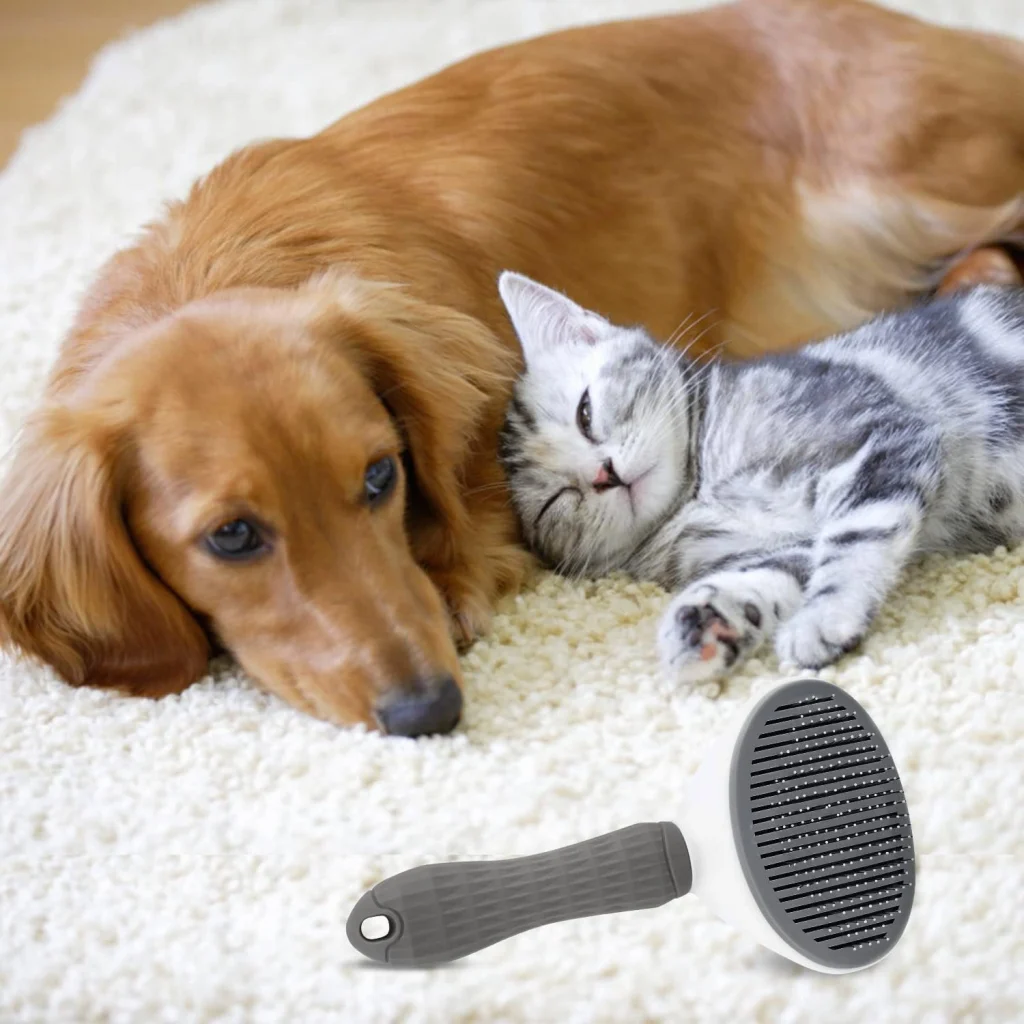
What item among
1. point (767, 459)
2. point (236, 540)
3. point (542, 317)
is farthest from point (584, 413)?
point (236, 540)

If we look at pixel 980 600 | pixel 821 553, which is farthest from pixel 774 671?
pixel 980 600

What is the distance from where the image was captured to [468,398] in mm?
1906

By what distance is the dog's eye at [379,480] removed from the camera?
163cm

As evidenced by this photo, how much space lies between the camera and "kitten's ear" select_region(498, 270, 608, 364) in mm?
1984

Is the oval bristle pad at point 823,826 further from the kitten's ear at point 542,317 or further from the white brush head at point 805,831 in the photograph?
the kitten's ear at point 542,317

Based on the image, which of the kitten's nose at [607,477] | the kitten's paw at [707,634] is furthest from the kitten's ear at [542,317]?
the kitten's paw at [707,634]

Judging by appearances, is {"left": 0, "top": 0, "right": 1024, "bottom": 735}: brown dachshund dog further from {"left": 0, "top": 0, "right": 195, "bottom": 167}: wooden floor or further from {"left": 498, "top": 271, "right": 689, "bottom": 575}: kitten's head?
{"left": 0, "top": 0, "right": 195, "bottom": 167}: wooden floor

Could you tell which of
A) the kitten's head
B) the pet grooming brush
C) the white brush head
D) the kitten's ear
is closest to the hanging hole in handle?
the pet grooming brush

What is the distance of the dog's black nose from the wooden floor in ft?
9.90

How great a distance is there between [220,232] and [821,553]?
977mm

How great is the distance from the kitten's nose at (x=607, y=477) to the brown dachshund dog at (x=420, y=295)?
0.17m

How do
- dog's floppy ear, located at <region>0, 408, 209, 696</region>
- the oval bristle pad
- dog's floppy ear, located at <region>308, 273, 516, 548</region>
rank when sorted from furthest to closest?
dog's floppy ear, located at <region>308, 273, 516, 548</region>, dog's floppy ear, located at <region>0, 408, 209, 696</region>, the oval bristle pad

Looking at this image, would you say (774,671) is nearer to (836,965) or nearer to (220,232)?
(836,965)

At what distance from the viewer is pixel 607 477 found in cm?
193
